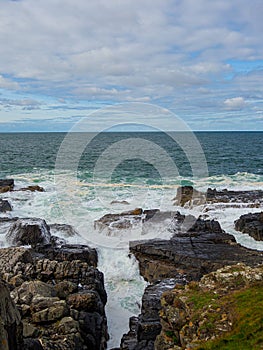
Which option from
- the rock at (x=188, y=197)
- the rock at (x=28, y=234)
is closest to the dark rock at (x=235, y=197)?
the rock at (x=188, y=197)

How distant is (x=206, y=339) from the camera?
32.8ft

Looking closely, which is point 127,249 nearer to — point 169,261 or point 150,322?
point 169,261

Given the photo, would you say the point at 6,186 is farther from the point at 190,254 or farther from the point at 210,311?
the point at 210,311

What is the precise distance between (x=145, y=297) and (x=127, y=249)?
8.96 m

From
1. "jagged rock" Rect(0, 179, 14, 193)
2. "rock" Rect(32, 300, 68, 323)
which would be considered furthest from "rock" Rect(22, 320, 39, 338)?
"jagged rock" Rect(0, 179, 14, 193)

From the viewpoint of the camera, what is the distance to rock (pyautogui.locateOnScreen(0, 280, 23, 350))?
28.5 ft

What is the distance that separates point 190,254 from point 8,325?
14.0 metres

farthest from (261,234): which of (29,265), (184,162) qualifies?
(184,162)

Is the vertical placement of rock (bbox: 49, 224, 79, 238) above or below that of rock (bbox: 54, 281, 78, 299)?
below

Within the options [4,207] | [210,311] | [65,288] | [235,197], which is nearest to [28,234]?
[65,288]

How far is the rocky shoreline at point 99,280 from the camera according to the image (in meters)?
11.7

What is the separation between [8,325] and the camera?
9227mm

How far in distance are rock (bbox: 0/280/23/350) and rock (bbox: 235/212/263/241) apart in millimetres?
19840

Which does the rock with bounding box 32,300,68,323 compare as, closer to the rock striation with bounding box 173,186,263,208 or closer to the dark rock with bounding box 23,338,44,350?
the dark rock with bounding box 23,338,44,350
